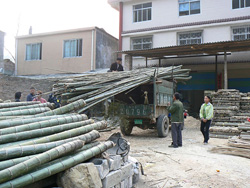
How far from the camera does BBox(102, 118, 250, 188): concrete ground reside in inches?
168

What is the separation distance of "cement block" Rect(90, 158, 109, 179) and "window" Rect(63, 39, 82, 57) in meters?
15.0

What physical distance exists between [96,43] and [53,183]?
48.3ft

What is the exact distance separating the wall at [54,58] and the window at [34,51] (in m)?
0.27

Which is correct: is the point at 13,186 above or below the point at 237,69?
below

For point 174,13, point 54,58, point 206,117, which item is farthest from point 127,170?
point 54,58

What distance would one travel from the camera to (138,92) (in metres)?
9.39

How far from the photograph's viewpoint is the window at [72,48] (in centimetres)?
1769

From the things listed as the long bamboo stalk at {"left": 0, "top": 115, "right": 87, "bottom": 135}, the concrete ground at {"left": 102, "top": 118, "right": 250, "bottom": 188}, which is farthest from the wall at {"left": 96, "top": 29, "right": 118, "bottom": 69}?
the long bamboo stalk at {"left": 0, "top": 115, "right": 87, "bottom": 135}

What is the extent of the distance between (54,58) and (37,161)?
16756 mm

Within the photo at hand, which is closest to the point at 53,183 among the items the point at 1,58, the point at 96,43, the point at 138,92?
the point at 138,92

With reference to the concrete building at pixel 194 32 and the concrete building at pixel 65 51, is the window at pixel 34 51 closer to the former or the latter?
the concrete building at pixel 65 51

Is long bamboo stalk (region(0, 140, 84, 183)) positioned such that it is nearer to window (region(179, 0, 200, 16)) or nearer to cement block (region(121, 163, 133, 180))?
cement block (region(121, 163, 133, 180))

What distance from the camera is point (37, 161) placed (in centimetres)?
274

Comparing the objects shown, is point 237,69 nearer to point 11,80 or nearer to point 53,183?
point 11,80
